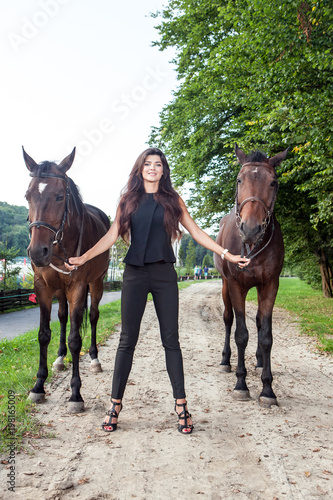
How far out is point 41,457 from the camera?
308cm

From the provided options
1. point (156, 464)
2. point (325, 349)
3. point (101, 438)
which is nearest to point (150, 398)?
point (101, 438)

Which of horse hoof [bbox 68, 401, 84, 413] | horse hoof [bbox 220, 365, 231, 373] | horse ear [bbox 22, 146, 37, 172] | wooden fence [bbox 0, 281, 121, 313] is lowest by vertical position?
horse hoof [bbox 220, 365, 231, 373]

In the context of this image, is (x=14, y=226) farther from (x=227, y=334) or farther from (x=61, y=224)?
(x=61, y=224)

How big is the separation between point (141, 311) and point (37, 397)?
1.65 m

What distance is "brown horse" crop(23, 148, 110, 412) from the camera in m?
3.91

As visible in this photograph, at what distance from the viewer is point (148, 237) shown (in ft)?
12.5

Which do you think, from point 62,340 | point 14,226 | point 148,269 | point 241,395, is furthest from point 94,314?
point 14,226

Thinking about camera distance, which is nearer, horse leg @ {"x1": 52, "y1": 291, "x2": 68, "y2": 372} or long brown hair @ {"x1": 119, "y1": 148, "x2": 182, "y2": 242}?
long brown hair @ {"x1": 119, "y1": 148, "x2": 182, "y2": 242}

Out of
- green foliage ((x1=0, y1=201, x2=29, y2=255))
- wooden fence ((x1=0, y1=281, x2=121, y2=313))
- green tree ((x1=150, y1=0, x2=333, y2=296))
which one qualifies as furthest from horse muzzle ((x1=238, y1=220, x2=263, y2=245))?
green foliage ((x1=0, y1=201, x2=29, y2=255))

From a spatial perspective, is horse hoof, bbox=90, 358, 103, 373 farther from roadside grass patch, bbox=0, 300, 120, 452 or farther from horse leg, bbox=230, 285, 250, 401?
horse leg, bbox=230, 285, 250, 401

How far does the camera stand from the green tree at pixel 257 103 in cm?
845

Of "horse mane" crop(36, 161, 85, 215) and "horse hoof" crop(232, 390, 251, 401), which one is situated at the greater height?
"horse mane" crop(36, 161, 85, 215)

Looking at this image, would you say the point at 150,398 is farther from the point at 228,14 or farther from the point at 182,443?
the point at 228,14

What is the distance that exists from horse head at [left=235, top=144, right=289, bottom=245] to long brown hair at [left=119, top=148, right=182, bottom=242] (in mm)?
782
